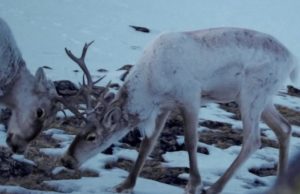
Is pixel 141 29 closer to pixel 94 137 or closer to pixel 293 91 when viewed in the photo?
pixel 293 91

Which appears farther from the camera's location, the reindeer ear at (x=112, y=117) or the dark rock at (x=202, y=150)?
the dark rock at (x=202, y=150)

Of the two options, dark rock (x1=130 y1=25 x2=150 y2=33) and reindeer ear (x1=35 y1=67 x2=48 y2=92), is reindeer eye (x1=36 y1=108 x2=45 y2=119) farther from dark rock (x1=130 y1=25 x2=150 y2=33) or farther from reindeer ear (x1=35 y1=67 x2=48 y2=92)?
dark rock (x1=130 y1=25 x2=150 y2=33)

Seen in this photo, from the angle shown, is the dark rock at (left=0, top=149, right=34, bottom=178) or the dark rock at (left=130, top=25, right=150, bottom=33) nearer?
the dark rock at (left=0, top=149, right=34, bottom=178)

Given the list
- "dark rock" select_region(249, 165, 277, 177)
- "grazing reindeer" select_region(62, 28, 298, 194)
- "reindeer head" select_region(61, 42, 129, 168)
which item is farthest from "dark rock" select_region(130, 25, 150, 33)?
"reindeer head" select_region(61, 42, 129, 168)

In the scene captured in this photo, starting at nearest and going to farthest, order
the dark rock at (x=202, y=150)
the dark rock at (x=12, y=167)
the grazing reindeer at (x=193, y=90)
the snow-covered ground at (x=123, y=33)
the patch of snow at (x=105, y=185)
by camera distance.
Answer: the patch of snow at (x=105, y=185), the grazing reindeer at (x=193, y=90), the dark rock at (x=12, y=167), the snow-covered ground at (x=123, y=33), the dark rock at (x=202, y=150)

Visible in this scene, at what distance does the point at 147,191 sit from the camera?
4.70 m

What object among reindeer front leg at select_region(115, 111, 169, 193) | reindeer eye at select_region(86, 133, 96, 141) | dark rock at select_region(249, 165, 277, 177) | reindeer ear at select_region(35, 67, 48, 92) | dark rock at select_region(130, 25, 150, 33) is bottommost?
dark rock at select_region(130, 25, 150, 33)

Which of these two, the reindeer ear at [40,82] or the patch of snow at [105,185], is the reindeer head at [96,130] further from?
the reindeer ear at [40,82]

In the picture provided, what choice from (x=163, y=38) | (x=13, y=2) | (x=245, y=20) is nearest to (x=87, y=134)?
(x=163, y=38)

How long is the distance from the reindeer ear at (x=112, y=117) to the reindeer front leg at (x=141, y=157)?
0.39 m

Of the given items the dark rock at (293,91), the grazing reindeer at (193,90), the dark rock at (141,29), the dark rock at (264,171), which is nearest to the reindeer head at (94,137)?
the grazing reindeer at (193,90)

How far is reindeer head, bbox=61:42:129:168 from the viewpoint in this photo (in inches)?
180

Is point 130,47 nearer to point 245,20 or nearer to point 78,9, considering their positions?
point 78,9

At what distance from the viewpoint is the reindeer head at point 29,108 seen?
15.2 feet
